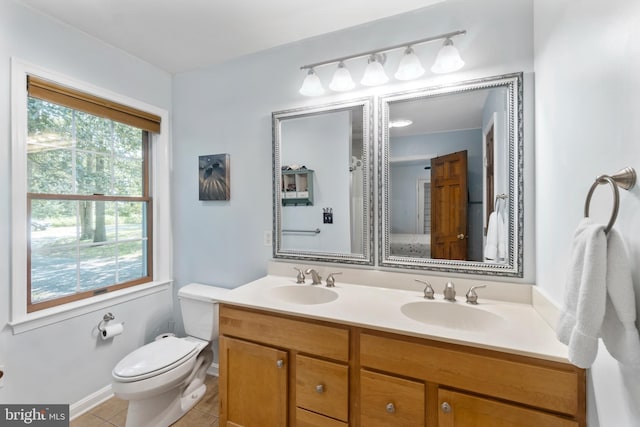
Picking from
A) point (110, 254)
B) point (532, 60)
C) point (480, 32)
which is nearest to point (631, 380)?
point (532, 60)

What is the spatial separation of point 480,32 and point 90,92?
7.40 ft

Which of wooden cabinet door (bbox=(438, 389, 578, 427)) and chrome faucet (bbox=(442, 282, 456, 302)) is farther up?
chrome faucet (bbox=(442, 282, 456, 302))

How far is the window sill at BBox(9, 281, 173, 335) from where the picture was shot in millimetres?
1500

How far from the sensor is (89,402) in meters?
1.77

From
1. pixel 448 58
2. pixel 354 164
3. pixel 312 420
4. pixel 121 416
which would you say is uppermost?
pixel 448 58

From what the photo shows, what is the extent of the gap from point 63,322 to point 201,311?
749mm

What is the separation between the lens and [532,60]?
4.28 ft

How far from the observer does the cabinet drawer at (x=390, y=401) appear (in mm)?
1065

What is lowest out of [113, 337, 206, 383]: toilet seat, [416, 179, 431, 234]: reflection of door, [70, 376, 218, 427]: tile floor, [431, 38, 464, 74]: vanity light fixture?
[70, 376, 218, 427]: tile floor

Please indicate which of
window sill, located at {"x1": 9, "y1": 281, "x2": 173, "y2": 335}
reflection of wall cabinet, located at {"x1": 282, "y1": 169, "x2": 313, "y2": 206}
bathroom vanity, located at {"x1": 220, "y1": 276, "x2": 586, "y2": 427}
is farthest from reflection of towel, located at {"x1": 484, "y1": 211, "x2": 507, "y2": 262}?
window sill, located at {"x1": 9, "y1": 281, "x2": 173, "y2": 335}

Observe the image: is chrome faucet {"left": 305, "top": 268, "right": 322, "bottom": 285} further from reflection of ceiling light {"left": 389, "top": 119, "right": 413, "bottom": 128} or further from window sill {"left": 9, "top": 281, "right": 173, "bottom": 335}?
window sill {"left": 9, "top": 281, "right": 173, "bottom": 335}

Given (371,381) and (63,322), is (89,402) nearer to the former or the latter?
(63,322)

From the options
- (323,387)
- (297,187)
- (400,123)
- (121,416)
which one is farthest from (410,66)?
(121,416)

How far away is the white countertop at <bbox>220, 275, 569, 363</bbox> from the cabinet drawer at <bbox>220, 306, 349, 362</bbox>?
0.05 m
